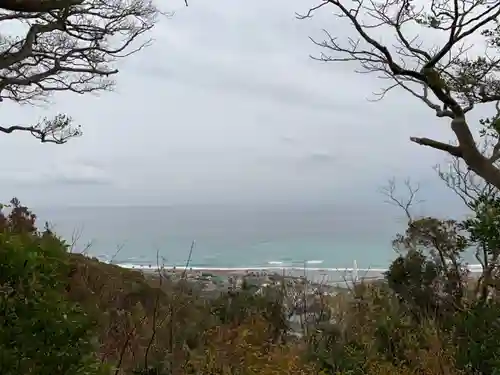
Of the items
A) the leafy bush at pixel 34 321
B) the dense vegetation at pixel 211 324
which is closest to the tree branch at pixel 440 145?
the dense vegetation at pixel 211 324

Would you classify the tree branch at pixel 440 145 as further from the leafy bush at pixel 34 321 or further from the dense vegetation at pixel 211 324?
the leafy bush at pixel 34 321

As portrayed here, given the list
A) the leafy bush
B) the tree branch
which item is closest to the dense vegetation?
the leafy bush

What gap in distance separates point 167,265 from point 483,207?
1.91m

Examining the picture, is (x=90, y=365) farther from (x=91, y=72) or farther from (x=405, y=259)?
(x=91, y=72)

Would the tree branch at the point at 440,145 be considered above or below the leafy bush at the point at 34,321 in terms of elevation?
above

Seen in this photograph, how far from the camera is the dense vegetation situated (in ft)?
6.97

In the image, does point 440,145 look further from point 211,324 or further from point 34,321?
point 34,321

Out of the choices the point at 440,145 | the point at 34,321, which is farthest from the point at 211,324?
the point at 34,321

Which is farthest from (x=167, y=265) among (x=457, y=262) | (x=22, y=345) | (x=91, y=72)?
(x=91, y=72)

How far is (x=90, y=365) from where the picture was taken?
2.21 metres

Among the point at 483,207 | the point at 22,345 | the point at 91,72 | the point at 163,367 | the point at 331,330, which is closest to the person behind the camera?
the point at 22,345

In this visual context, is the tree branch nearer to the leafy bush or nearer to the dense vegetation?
the dense vegetation

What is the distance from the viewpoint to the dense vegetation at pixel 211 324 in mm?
2123

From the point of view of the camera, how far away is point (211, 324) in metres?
5.10
